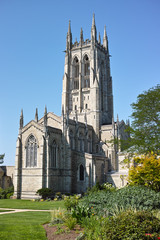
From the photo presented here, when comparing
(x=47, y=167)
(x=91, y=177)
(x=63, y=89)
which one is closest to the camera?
(x=47, y=167)

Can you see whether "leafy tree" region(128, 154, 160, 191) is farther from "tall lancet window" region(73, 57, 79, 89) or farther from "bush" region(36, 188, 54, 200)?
"tall lancet window" region(73, 57, 79, 89)

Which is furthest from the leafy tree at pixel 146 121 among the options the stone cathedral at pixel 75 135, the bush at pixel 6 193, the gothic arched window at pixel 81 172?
the bush at pixel 6 193

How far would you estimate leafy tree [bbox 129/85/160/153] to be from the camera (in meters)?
28.4

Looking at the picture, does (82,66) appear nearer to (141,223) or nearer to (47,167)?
(47,167)

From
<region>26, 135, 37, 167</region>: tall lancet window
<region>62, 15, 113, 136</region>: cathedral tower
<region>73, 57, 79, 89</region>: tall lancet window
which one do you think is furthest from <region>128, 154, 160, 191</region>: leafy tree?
<region>73, 57, 79, 89</region>: tall lancet window

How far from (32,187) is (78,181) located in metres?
7.65

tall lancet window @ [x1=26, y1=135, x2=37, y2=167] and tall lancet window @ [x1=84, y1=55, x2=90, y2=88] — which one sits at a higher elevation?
tall lancet window @ [x1=84, y1=55, x2=90, y2=88]

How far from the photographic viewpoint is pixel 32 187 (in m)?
36.6

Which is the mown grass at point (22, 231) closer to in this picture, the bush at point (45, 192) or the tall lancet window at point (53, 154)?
the bush at point (45, 192)

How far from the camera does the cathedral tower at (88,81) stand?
56.0m

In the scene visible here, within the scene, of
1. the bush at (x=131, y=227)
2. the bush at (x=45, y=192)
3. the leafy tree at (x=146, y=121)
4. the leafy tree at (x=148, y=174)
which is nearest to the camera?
the bush at (x=131, y=227)

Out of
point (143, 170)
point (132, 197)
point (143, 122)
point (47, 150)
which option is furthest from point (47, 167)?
point (132, 197)

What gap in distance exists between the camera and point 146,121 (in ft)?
96.6

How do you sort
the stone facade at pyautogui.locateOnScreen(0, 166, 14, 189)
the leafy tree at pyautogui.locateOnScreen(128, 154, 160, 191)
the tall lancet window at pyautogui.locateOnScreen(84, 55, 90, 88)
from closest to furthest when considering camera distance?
the leafy tree at pyautogui.locateOnScreen(128, 154, 160, 191) < the stone facade at pyautogui.locateOnScreen(0, 166, 14, 189) < the tall lancet window at pyautogui.locateOnScreen(84, 55, 90, 88)
